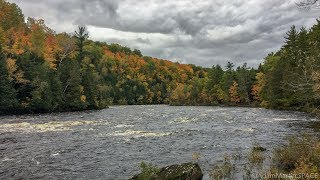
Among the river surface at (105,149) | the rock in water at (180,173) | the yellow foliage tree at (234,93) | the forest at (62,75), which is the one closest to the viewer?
the rock in water at (180,173)

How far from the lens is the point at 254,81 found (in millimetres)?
136375

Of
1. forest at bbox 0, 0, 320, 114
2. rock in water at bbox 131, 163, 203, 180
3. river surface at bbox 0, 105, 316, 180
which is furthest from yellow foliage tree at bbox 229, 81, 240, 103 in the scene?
rock in water at bbox 131, 163, 203, 180

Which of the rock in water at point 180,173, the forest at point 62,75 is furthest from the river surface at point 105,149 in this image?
the forest at point 62,75

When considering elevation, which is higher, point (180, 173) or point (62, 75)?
point (62, 75)

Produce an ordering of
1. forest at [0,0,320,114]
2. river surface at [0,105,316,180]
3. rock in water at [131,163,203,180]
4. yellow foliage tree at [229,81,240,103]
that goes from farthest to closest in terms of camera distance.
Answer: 1. yellow foliage tree at [229,81,240,103]
2. forest at [0,0,320,114]
3. river surface at [0,105,316,180]
4. rock in water at [131,163,203,180]

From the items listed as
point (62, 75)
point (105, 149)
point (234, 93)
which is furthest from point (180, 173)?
point (234, 93)

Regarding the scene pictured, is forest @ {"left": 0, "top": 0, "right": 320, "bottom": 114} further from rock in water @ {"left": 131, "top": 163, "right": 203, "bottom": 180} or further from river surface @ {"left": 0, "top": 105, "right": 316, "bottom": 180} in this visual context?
rock in water @ {"left": 131, "top": 163, "right": 203, "bottom": 180}

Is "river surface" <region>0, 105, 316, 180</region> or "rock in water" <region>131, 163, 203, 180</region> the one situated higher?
"rock in water" <region>131, 163, 203, 180</region>

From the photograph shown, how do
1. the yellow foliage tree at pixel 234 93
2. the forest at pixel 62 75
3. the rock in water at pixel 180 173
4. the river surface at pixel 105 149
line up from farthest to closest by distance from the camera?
the yellow foliage tree at pixel 234 93
the forest at pixel 62 75
the river surface at pixel 105 149
the rock in water at pixel 180 173

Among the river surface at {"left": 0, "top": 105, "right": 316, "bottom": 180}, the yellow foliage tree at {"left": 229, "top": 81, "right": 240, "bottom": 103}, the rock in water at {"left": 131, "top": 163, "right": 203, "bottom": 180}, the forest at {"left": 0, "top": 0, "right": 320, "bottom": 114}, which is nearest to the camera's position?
the rock in water at {"left": 131, "top": 163, "right": 203, "bottom": 180}

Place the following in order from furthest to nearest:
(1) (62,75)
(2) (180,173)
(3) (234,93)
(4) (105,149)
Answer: (3) (234,93) → (1) (62,75) → (4) (105,149) → (2) (180,173)

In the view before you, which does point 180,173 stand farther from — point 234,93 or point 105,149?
point 234,93

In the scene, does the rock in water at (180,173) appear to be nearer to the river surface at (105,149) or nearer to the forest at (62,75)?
the river surface at (105,149)

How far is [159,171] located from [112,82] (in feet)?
589
